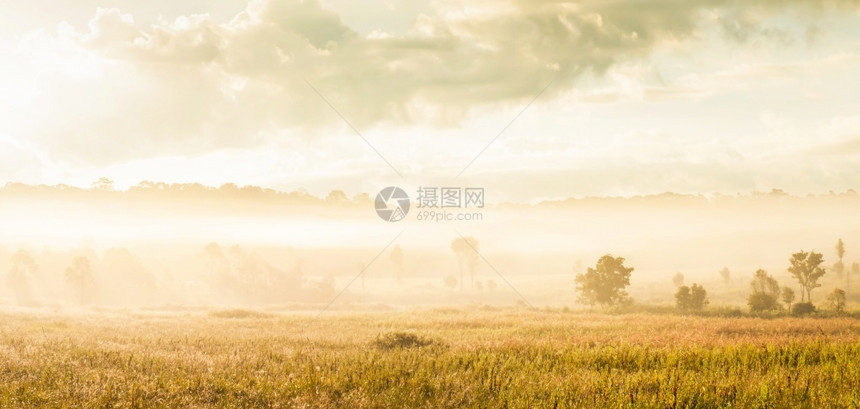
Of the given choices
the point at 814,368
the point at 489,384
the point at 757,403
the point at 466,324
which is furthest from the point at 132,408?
the point at 466,324

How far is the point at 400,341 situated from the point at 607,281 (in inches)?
1284

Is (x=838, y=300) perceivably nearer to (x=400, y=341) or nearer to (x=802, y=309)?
(x=802, y=309)

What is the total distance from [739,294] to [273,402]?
94.7 meters

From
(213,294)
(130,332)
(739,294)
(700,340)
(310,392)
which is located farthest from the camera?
(213,294)

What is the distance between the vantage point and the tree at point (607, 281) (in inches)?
1768

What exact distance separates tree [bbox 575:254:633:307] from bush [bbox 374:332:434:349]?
31.5 metres

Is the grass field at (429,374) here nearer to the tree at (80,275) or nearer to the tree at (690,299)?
the tree at (690,299)

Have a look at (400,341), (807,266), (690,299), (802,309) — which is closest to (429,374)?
(400,341)

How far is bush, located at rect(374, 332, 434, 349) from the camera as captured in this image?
16.3 meters

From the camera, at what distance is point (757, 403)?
29.6 ft

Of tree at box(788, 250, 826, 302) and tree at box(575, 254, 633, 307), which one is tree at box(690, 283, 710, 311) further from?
tree at box(788, 250, 826, 302)

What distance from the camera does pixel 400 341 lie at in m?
16.7

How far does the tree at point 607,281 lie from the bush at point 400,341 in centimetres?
3154

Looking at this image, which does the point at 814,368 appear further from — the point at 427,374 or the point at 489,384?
the point at 427,374
